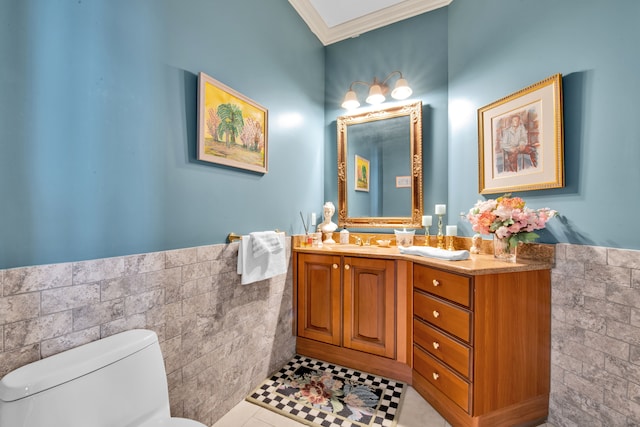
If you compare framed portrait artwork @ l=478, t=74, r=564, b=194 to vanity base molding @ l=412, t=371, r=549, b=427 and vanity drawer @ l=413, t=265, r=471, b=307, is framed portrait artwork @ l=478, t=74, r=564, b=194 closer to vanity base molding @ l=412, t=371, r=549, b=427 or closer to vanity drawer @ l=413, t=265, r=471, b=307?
vanity drawer @ l=413, t=265, r=471, b=307

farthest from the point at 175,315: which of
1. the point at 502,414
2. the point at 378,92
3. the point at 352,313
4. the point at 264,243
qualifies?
the point at 378,92

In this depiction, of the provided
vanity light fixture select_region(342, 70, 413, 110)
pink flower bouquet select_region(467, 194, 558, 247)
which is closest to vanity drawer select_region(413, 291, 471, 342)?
pink flower bouquet select_region(467, 194, 558, 247)

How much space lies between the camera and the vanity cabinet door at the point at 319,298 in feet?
6.46

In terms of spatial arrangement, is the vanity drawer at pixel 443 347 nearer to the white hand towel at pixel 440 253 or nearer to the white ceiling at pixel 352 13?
the white hand towel at pixel 440 253

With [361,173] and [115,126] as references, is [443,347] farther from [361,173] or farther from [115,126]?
[115,126]

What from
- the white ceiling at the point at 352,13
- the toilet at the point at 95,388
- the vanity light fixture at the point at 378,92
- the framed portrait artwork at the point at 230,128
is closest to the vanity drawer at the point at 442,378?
the toilet at the point at 95,388

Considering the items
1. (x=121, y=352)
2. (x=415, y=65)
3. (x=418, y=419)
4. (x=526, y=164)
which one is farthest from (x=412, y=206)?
(x=121, y=352)

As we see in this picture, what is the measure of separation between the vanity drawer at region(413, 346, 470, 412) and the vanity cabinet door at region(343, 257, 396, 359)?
0.59ft

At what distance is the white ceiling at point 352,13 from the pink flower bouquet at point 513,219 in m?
1.86

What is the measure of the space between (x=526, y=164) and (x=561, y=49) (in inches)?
25.5

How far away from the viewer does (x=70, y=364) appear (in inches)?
31.3

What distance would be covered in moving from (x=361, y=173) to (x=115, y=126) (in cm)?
192

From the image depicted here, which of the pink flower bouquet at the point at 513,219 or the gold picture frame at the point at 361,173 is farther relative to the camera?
the gold picture frame at the point at 361,173

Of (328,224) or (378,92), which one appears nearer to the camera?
(378,92)
